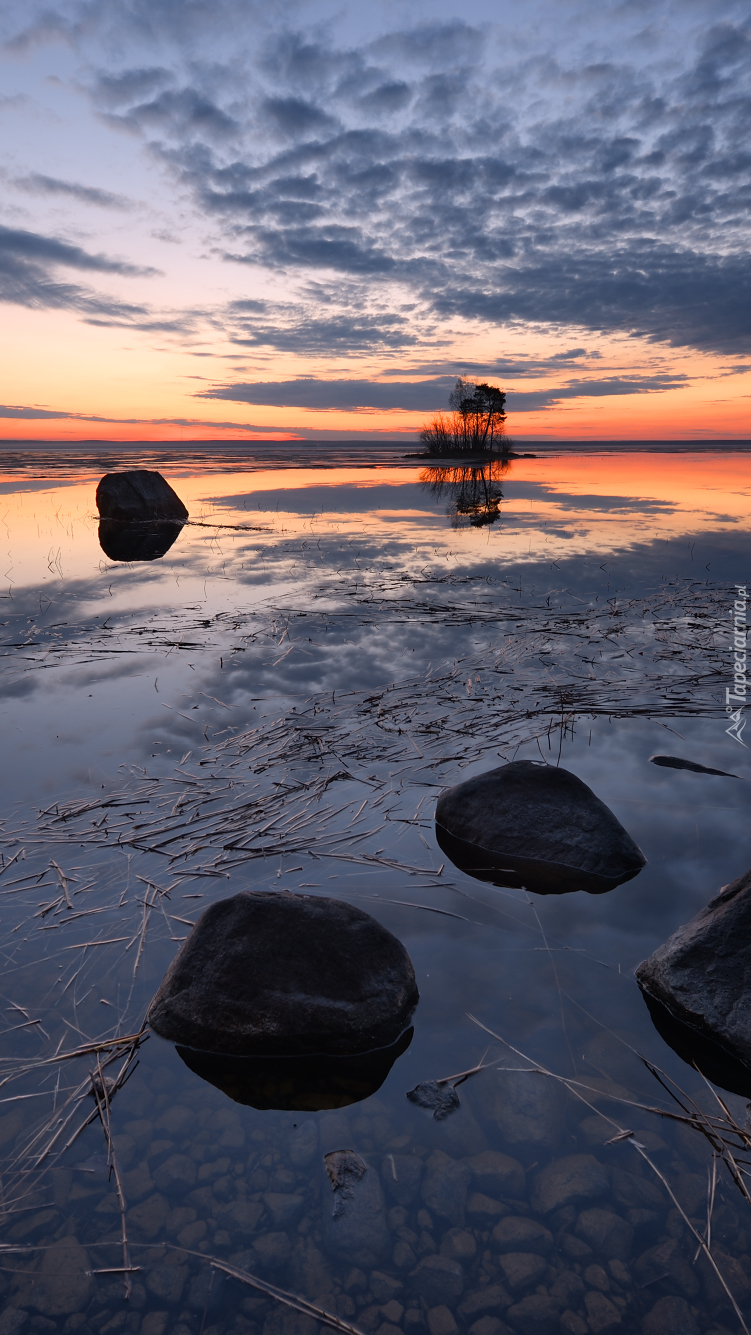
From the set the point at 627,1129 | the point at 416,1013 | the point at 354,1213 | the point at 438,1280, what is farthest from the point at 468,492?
the point at 438,1280

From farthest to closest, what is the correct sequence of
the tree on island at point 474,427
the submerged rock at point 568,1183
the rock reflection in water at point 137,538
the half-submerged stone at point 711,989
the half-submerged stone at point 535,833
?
the tree on island at point 474,427 → the rock reflection in water at point 137,538 → the half-submerged stone at point 535,833 → the half-submerged stone at point 711,989 → the submerged rock at point 568,1183

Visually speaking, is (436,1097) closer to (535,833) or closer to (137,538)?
(535,833)

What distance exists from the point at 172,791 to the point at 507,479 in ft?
126

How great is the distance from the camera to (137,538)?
18328 mm

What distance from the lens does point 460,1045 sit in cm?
301

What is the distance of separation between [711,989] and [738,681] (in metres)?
4.94

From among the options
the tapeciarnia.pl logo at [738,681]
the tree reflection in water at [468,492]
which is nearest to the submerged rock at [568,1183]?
the tapeciarnia.pl logo at [738,681]

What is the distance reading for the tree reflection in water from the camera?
70.4 feet

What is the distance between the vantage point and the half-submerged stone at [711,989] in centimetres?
295

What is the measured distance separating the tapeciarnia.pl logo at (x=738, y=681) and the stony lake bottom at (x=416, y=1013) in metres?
0.14

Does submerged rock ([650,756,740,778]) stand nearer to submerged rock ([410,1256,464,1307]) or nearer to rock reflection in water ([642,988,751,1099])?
rock reflection in water ([642,988,751,1099])

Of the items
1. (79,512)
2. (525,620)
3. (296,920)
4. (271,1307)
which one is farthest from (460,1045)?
(79,512)

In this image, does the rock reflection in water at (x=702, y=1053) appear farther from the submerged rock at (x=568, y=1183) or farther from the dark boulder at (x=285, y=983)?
the dark boulder at (x=285, y=983)

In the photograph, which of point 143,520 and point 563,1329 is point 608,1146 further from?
point 143,520
